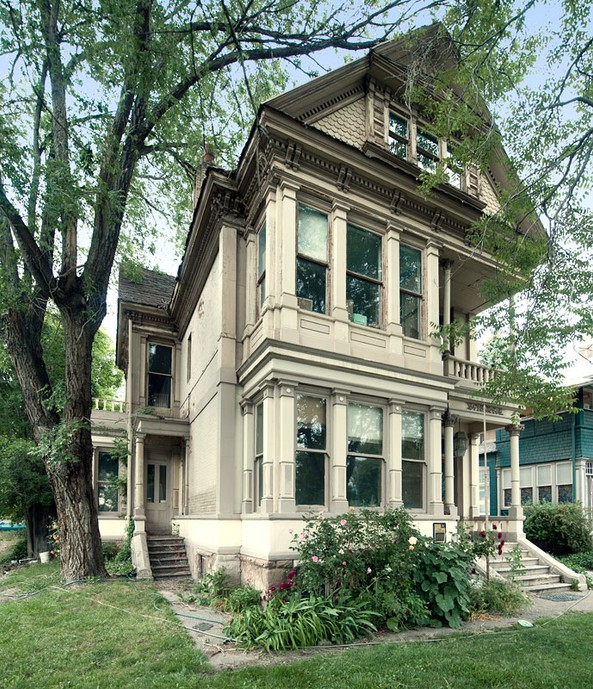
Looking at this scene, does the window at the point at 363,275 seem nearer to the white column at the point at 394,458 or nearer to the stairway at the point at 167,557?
the white column at the point at 394,458

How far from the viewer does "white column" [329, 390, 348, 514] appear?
27.7 ft

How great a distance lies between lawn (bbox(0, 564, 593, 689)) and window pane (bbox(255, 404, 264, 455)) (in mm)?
2965

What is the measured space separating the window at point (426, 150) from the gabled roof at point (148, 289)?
344 inches

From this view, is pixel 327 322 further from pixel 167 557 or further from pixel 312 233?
pixel 167 557

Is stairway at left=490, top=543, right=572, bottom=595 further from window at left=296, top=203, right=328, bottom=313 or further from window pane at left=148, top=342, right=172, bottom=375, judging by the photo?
window pane at left=148, top=342, right=172, bottom=375

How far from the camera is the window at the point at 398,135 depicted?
10914mm

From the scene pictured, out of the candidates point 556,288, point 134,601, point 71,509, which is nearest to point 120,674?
point 134,601

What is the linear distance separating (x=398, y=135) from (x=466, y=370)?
18.5 ft

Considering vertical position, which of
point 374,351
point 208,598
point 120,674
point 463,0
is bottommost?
point 208,598

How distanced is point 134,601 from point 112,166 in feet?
25.8

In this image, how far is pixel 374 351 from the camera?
31.3 ft

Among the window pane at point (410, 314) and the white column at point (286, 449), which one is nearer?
the white column at point (286, 449)

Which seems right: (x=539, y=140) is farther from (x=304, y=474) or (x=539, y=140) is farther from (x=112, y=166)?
(x=112, y=166)

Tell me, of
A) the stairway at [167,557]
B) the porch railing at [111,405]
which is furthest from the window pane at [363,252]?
the porch railing at [111,405]
